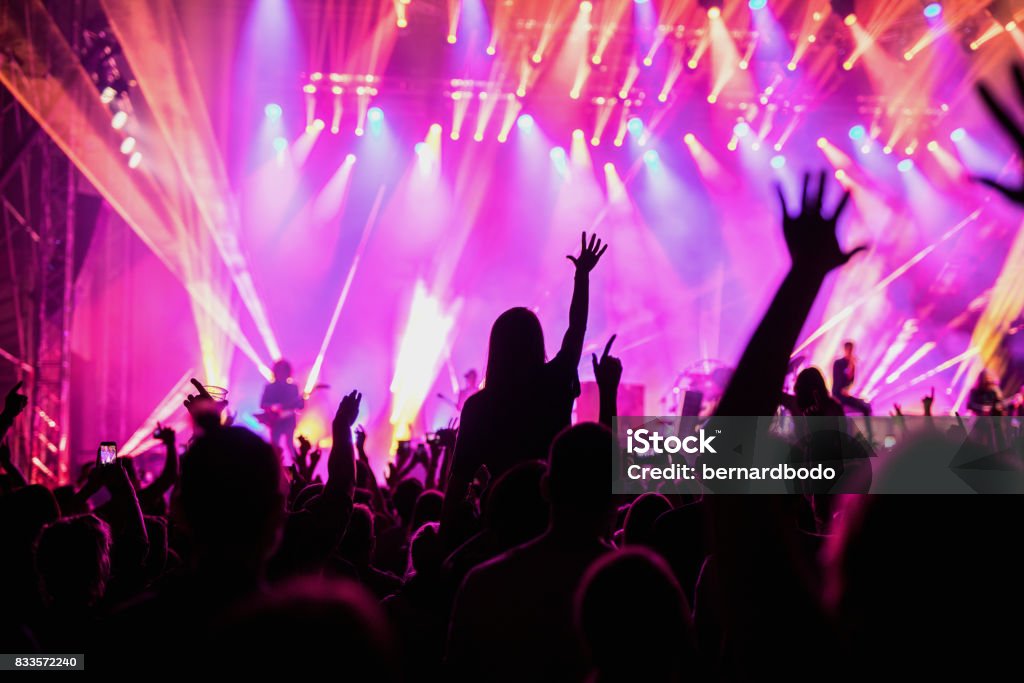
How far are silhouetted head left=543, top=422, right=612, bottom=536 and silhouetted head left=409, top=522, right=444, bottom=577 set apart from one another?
1.01m

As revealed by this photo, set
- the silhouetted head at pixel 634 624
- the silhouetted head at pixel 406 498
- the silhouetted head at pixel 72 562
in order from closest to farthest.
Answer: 1. the silhouetted head at pixel 634 624
2. the silhouetted head at pixel 72 562
3. the silhouetted head at pixel 406 498

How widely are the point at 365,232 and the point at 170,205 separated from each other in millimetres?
3702

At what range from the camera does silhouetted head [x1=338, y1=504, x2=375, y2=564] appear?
11.0 ft

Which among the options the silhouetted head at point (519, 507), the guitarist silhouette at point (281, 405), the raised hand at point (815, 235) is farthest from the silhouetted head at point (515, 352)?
the guitarist silhouette at point (281, 405)

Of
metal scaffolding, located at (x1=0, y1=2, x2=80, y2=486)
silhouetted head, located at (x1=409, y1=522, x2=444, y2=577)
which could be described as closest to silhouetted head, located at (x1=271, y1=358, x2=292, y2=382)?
metal scaffolding, located at (x1=0, y1=2, x2=80, y2=486)

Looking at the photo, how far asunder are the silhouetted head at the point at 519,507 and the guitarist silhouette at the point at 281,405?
37.0ft

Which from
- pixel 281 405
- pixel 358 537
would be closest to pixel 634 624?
pixel 358 537

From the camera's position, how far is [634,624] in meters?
1.37

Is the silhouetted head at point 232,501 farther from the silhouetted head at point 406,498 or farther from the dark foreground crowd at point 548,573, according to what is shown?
the silhouetted head at point 406,498

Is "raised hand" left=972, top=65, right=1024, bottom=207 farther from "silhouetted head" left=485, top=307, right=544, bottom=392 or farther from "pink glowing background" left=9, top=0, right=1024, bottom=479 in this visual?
"pink glowing background" left=9, top=0, right=1024, bottom=479

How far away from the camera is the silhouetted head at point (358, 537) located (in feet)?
11.0

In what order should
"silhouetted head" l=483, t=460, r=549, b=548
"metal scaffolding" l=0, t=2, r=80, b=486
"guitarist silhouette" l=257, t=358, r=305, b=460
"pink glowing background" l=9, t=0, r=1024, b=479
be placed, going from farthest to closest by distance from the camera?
1. "pink glowing background" l=9, t=0, r=1024, b=479
2. "guitarist silhouette" l=257, t=358, r=305, b=460
3. "metal scaffolding" l=0, t=2, r=80, b=486
4. "silhouetted head" l=483, t=460, r=549, b=548

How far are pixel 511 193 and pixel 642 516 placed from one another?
1491 centimetres

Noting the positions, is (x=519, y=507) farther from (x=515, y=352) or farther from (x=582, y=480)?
(x=515, y=352)
